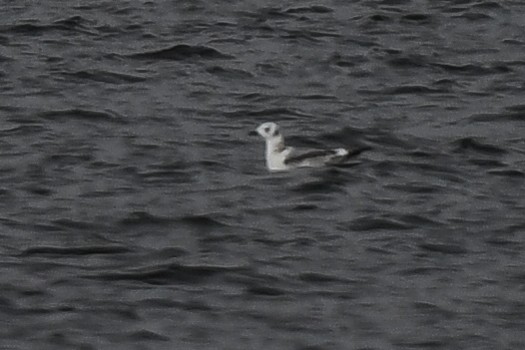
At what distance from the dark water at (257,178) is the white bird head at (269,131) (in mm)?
347

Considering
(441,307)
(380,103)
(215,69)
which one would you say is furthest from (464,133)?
(441,307)

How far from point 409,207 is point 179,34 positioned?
6.61 m

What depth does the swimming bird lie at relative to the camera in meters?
20.1

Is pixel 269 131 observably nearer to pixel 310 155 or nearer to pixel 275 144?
pixel 275 144

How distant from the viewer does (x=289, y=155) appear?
2009cm

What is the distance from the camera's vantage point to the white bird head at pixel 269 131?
20.3 m

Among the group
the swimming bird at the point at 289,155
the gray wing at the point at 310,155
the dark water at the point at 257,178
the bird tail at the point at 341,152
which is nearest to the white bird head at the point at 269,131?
the swimming bird at the point at 289,155

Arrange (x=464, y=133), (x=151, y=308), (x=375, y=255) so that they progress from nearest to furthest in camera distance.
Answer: (x=151, y=308), (x=375, y=255), (x=464, y=133)

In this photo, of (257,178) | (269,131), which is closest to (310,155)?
(269,131)

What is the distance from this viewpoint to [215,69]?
23.5m

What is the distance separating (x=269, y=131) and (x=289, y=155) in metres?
0.37

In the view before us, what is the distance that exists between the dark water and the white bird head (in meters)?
0.35

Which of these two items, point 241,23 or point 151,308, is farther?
point 241,23

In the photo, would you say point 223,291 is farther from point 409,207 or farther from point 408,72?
point 408,72
